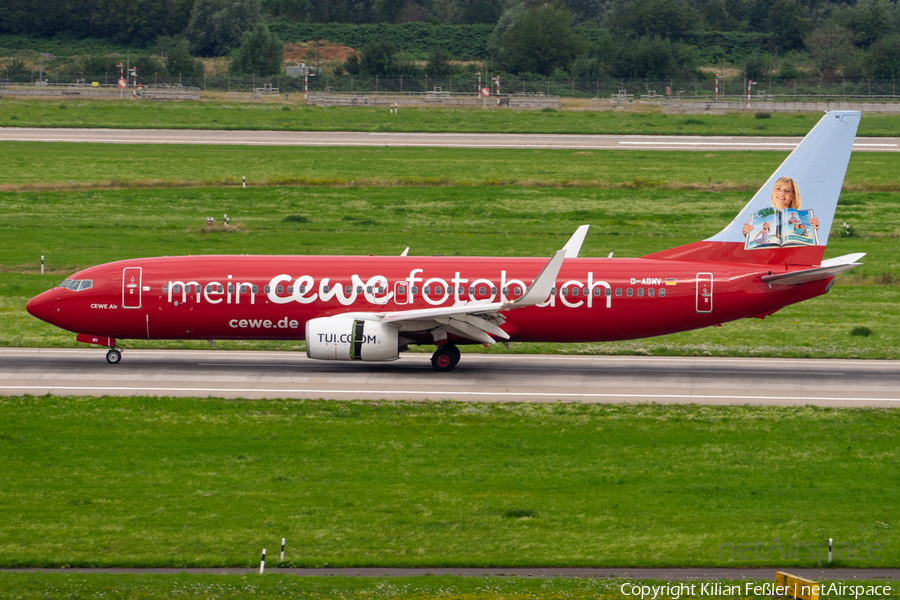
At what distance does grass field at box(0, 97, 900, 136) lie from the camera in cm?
11194

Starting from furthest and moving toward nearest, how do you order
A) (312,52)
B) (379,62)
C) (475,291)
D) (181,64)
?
(312,52), (379,62), (181,64), (475,291)

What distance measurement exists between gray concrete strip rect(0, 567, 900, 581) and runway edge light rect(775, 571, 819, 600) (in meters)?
1.90

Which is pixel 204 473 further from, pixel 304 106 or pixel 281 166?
pixel 304 106

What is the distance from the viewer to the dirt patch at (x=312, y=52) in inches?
7328

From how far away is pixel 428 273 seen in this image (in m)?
41.0

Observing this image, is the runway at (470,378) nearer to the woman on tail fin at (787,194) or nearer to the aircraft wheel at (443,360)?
the aircraft wheel at (443,360)

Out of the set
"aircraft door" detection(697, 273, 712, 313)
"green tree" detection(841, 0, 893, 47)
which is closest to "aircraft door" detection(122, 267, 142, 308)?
"aircraft door" detection(697, 273, 712, 313)

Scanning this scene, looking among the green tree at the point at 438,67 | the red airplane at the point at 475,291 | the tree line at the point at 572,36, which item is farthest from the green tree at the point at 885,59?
the red airplane at the point at 475,291

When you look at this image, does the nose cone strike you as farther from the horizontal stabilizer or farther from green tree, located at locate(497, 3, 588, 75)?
green tree, located at locate(497, 3, 588, 75)

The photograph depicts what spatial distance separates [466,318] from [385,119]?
8262 centimetres

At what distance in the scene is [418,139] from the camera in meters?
105

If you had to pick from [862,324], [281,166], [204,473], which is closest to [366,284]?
[204,473]

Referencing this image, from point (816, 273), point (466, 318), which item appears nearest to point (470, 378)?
point (466, 318)

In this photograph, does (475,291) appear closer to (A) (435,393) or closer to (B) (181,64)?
(A) (435,393)
